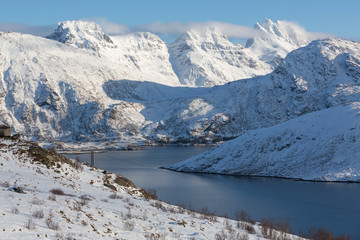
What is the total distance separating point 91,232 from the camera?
63.4ft

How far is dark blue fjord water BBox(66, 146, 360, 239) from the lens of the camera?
60562 mm

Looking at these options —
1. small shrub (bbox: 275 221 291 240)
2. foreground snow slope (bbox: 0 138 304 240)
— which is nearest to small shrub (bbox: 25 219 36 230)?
foreground snow slope (bbox: 0 138 304 240)

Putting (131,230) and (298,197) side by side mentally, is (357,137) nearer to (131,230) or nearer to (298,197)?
(298,197)

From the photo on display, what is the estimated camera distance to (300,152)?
368 feet

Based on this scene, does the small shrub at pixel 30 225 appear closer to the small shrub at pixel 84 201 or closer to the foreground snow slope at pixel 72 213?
the foreground snow slope at pixel 72 213

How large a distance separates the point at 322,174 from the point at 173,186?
34892mm

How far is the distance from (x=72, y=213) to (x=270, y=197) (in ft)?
208

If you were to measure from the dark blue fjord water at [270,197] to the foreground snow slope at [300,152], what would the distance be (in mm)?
6213

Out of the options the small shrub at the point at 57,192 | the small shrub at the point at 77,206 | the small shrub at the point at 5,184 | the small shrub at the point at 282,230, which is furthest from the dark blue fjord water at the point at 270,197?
the small shrub at the point at 5,184

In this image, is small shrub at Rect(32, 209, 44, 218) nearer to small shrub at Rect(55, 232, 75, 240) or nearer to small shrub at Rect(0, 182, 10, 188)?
small shrub at Rect(55, 232, 75, 240)

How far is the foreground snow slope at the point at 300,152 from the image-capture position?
339 ft

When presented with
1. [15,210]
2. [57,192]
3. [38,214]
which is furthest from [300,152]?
[15,210]

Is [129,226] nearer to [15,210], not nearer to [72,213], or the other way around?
[72,213]

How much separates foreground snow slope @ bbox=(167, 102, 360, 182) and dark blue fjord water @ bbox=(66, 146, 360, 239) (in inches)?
245
